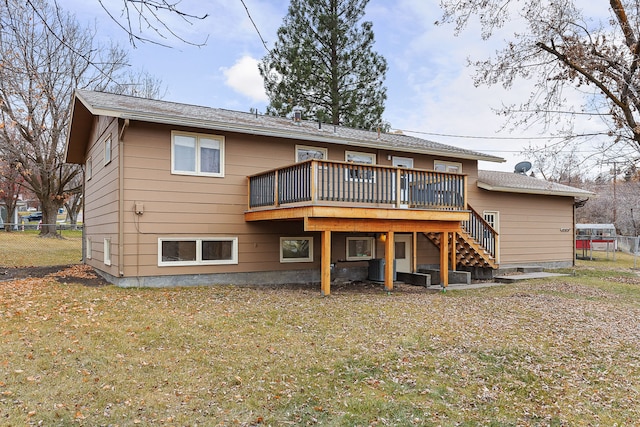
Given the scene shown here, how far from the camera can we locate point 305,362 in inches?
209

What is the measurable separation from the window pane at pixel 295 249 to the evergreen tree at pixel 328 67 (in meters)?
11.9

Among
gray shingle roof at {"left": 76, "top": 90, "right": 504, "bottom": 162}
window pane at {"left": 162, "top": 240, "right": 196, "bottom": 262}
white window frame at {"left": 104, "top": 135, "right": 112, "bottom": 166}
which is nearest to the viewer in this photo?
gray shingle roof at {"left": 76, "top": 90, "right": 504, "bottom": 162}

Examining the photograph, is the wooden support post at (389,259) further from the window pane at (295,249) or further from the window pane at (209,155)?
the window pane at (209,155)

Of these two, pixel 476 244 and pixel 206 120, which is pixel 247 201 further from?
pixel 476 244

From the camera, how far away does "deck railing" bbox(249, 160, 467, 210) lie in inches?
Answer: 364

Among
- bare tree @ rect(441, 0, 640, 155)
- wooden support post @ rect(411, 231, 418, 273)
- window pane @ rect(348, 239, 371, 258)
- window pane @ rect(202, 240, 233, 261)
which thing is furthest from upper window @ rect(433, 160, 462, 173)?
window pane @ rect(202, 240, 233, 261)

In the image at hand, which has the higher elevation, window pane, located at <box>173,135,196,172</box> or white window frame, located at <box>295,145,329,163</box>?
white window frame, located at <box>295,145,329,163</box>

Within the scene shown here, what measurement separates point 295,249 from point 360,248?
2459mm

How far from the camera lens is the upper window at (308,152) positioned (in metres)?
12.3

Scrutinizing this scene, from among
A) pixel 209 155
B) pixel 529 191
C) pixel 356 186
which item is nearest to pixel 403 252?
pixel 356 186

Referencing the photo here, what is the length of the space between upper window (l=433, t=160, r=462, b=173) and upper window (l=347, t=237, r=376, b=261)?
144 inches

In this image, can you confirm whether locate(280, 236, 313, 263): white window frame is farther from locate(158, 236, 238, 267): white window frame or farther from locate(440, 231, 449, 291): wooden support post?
locate(440, 231, 449, 291): wooden support post

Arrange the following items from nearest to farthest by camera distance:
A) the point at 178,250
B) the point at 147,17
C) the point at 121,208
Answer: the point at 147,17, the point at 121,208, the point at 178,250

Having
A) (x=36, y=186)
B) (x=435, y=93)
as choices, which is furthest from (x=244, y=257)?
(x=36, y=186)
